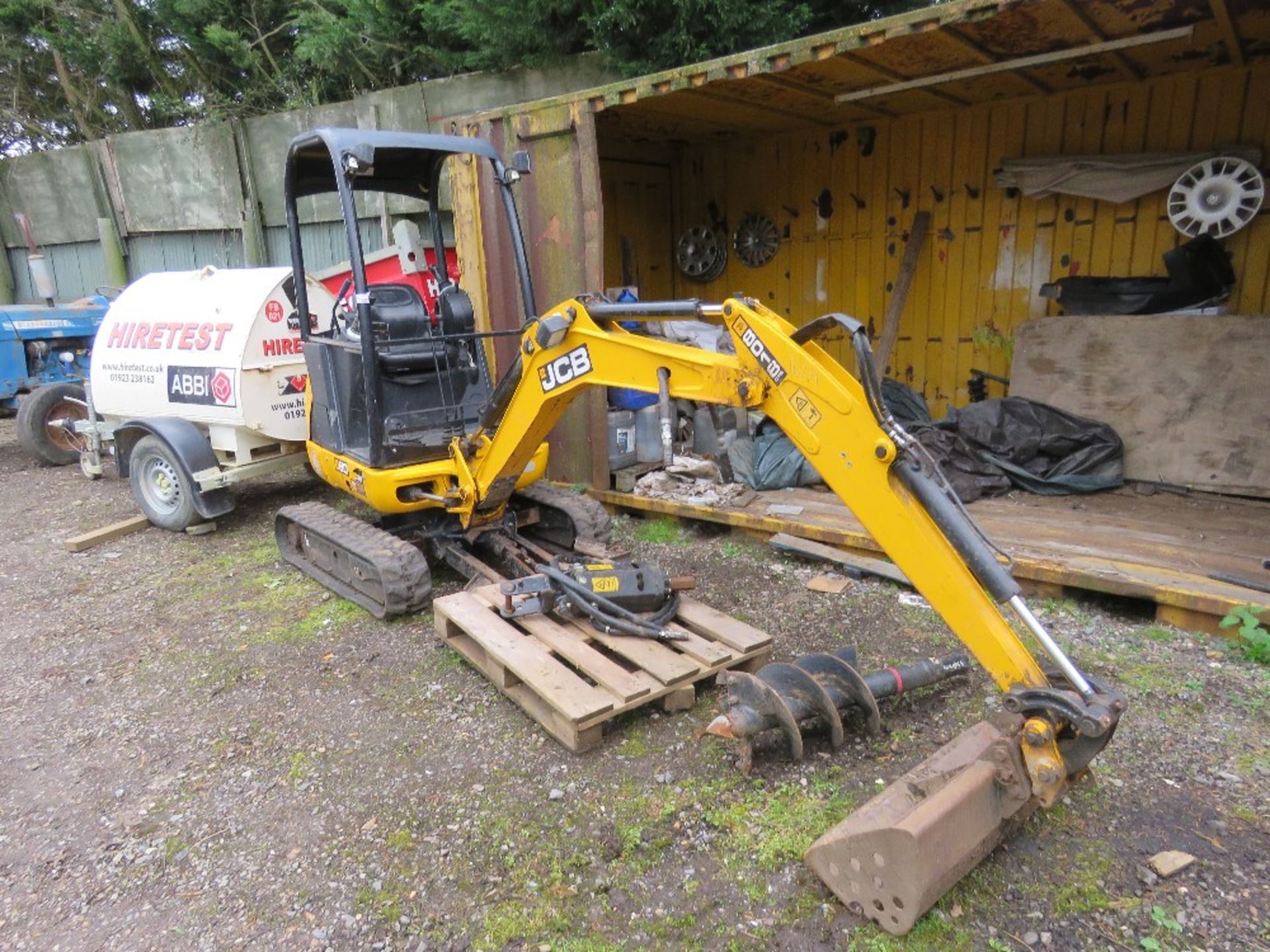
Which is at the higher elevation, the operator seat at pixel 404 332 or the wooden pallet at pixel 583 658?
the operator seat at pixel 404 332

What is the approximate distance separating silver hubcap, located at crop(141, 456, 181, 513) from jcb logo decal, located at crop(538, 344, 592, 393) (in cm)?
384

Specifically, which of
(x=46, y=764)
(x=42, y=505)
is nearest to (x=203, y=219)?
(x=42, y=505)

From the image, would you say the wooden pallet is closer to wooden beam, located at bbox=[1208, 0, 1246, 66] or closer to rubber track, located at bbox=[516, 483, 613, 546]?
rubber track, located at bbox=[516, 483, 613, 546]

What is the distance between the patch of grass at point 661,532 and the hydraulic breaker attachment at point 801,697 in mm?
2448

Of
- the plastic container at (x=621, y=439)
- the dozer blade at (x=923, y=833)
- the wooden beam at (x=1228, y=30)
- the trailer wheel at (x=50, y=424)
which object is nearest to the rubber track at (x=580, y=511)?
the plastic container at (x=621, y=439)

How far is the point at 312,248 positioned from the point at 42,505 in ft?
16.1

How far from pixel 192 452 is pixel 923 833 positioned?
559 cm

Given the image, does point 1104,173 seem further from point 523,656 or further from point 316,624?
point 316,624

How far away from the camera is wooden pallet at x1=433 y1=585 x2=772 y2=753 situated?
3223mm

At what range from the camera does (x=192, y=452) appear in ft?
19.3

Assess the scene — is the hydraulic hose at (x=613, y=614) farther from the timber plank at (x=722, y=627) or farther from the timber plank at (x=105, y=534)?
the timber plank at (x=105, y=534)

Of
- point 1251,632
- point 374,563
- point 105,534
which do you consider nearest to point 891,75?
point 1251,632

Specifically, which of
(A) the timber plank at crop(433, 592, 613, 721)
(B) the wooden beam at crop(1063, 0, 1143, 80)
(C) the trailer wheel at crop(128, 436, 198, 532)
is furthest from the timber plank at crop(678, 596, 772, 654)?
(C) the trailer wheel at crop(128, 436, 198, 532)

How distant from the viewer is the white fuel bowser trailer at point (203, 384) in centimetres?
590
